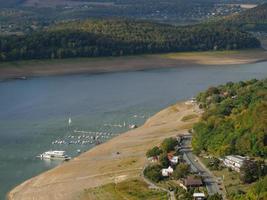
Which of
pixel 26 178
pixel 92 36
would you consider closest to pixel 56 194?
pixel 26 178

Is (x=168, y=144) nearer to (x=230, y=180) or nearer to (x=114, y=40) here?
(x=230, y=180)

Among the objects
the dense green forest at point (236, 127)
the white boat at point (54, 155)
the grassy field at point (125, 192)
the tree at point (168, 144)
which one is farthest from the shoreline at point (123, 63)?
the grassy field at point (125, 192)

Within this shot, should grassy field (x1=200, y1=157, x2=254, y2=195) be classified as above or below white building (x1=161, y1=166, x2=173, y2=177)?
above

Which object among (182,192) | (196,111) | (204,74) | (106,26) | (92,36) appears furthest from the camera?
(106,26)

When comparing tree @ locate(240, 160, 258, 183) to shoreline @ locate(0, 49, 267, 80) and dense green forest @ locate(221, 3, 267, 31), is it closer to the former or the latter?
shoreline @ locate(0, 49, 267, 80)

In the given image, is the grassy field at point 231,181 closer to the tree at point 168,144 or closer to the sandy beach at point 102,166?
the sandy beach at point 102,166

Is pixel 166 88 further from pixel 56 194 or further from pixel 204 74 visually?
pixel 56 194

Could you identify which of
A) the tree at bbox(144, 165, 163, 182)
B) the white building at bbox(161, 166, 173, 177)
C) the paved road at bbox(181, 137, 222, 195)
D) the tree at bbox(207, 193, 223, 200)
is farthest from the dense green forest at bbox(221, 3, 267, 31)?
the tree at bbox(207, 193, 223, 200)
